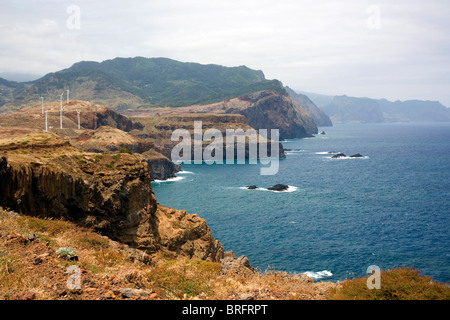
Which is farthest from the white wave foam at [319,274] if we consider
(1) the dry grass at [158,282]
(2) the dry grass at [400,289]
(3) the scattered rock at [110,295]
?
(3) the scattered rock at [110,295]

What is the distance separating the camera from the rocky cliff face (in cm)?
2584

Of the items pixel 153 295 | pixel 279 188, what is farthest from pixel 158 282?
pixel 279 188

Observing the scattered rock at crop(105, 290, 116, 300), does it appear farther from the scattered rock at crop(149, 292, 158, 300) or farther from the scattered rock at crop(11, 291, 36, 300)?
the scattered rock at crop(11, 291, 36, 300)

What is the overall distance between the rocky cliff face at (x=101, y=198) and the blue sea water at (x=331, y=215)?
37.7 feet

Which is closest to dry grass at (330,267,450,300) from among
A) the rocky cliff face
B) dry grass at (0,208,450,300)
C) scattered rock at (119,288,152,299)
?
dry grass at (0,208,450,300)

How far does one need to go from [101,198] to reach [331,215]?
55.4 metres

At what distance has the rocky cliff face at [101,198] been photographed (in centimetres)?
2584

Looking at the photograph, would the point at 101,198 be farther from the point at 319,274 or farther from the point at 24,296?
the point at 319,274

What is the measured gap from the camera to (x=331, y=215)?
243ft

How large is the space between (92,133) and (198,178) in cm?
4503

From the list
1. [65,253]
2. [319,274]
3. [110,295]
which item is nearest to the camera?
[110,295]

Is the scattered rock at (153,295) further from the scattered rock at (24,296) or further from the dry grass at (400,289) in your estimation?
the dry grass at (400,289)

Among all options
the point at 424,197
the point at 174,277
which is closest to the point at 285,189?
the point at 424,197
